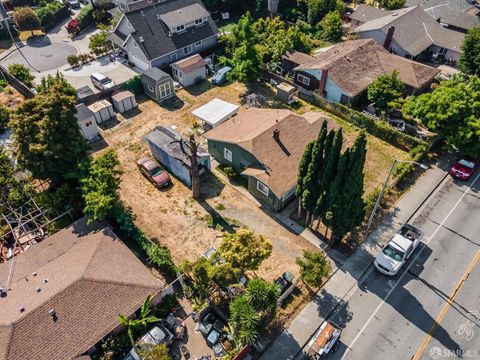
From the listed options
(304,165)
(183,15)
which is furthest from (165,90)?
(304,165)

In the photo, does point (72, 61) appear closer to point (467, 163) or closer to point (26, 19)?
point (26, 19)

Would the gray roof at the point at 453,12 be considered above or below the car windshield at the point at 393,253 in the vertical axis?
below

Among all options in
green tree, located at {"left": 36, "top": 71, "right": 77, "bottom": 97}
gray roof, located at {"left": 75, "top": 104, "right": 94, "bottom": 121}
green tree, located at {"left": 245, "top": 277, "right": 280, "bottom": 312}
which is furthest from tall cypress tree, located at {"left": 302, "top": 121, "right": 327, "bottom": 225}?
gray roof, located at {"left": 75, "top": 104, "right": 94, "bottom": 121}

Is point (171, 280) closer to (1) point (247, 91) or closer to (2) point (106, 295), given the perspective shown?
(2) point (106, 295)

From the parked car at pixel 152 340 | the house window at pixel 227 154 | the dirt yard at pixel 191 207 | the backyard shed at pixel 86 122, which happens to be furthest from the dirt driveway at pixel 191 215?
the parked car at pixel 152 340

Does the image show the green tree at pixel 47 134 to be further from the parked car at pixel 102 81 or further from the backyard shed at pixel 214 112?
the parked car at pixel 102 81

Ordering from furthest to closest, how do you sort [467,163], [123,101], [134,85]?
[134,85] → [123,101] → [467,163]

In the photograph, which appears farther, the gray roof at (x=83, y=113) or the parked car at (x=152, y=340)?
the gray roof at (x=83, y=113)

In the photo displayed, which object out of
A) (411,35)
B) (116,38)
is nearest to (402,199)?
(411,35)
